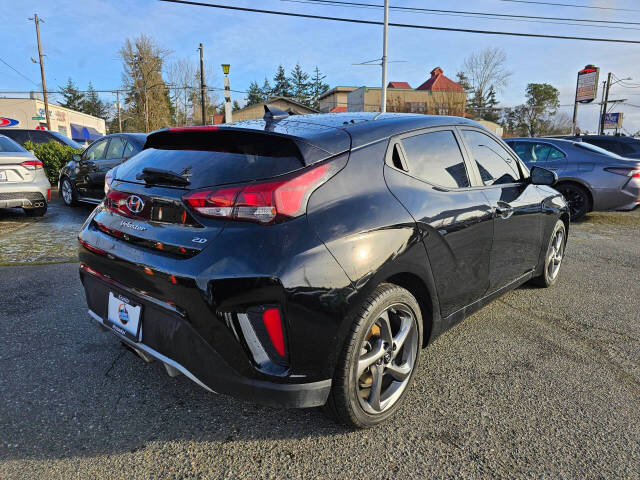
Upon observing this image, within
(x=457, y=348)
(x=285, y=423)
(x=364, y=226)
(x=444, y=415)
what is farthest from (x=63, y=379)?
(x=457, y=348)

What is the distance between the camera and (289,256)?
5.64 ft

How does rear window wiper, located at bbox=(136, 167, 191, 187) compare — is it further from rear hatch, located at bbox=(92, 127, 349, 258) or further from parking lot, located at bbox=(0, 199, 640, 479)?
parking lot, located at bbox=(0, 199, 640, 479)

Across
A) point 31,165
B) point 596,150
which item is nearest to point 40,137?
point 31,165

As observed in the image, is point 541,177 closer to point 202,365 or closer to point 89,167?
point 202,365

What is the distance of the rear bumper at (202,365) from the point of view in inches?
70.9

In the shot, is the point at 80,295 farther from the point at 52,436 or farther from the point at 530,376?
the point at 530,376

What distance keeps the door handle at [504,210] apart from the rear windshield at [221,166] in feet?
5.61

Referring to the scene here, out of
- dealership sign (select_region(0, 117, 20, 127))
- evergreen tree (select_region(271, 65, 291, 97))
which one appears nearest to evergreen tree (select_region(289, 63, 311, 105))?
evergreen tree (select_region(271, 65, 291, 97))

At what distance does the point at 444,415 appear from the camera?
2.23 meters

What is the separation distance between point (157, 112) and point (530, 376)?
51549 mm

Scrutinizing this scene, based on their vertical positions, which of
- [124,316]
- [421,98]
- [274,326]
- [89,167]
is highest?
[421,98]

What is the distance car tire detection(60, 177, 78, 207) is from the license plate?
7977mm

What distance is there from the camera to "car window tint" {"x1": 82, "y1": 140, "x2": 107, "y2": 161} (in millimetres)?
8297

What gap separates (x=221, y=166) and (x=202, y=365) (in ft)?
2.96
